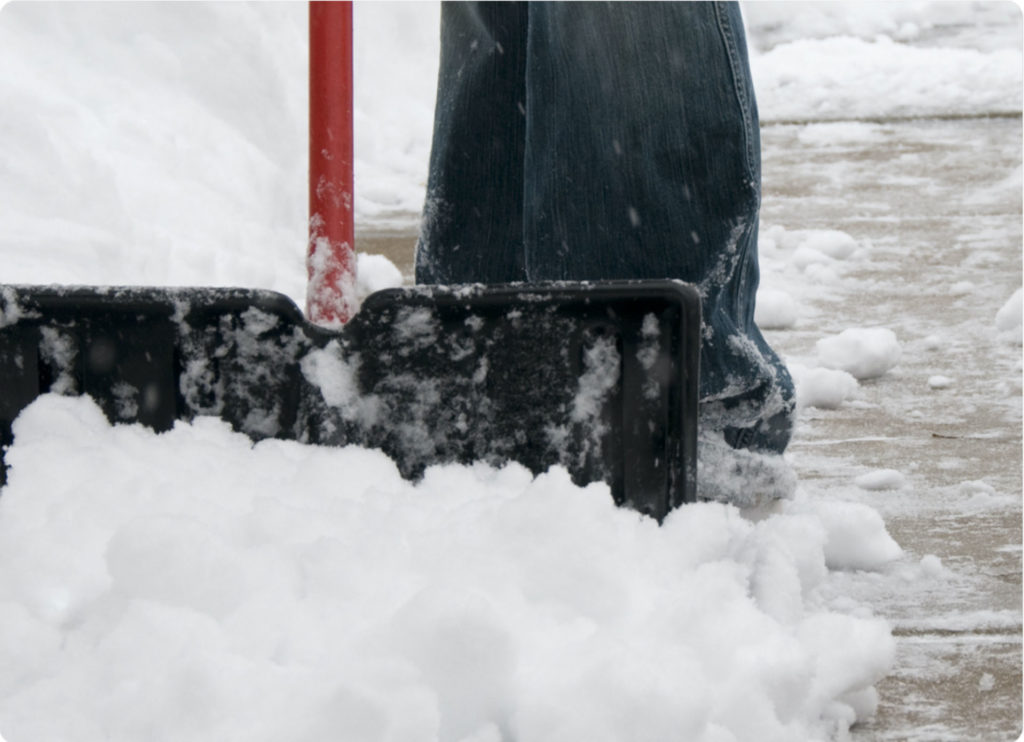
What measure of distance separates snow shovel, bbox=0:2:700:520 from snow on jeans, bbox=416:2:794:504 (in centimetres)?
27

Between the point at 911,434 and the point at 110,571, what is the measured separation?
1.34m

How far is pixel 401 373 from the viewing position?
1257 millimetres

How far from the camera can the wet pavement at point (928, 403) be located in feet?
4.01

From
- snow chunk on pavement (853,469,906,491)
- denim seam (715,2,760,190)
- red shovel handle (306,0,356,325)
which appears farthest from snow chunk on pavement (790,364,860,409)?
red shovel handle (306,0,356,325)

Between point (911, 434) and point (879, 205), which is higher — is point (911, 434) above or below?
below

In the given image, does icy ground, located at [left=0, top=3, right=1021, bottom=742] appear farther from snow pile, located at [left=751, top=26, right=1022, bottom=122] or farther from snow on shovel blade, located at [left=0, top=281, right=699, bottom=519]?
snow pile, located at [left=751, top=26, right=1022, bottom=122]

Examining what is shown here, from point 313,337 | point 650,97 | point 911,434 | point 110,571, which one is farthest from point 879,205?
point 110,571

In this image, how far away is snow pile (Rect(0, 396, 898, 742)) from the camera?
0.94 metres

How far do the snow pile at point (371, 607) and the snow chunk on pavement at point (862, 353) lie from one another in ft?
3.65

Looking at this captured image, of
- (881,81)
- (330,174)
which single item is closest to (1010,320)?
(330,174)

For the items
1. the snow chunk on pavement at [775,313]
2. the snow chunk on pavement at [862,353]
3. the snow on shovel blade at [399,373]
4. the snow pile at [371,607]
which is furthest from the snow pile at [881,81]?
the snow pile at [371,607]

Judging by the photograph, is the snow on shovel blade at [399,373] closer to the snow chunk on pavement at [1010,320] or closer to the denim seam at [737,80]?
the denim seam at [737,80]

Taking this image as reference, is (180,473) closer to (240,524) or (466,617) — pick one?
(240,524)

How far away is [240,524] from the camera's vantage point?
1.10m
